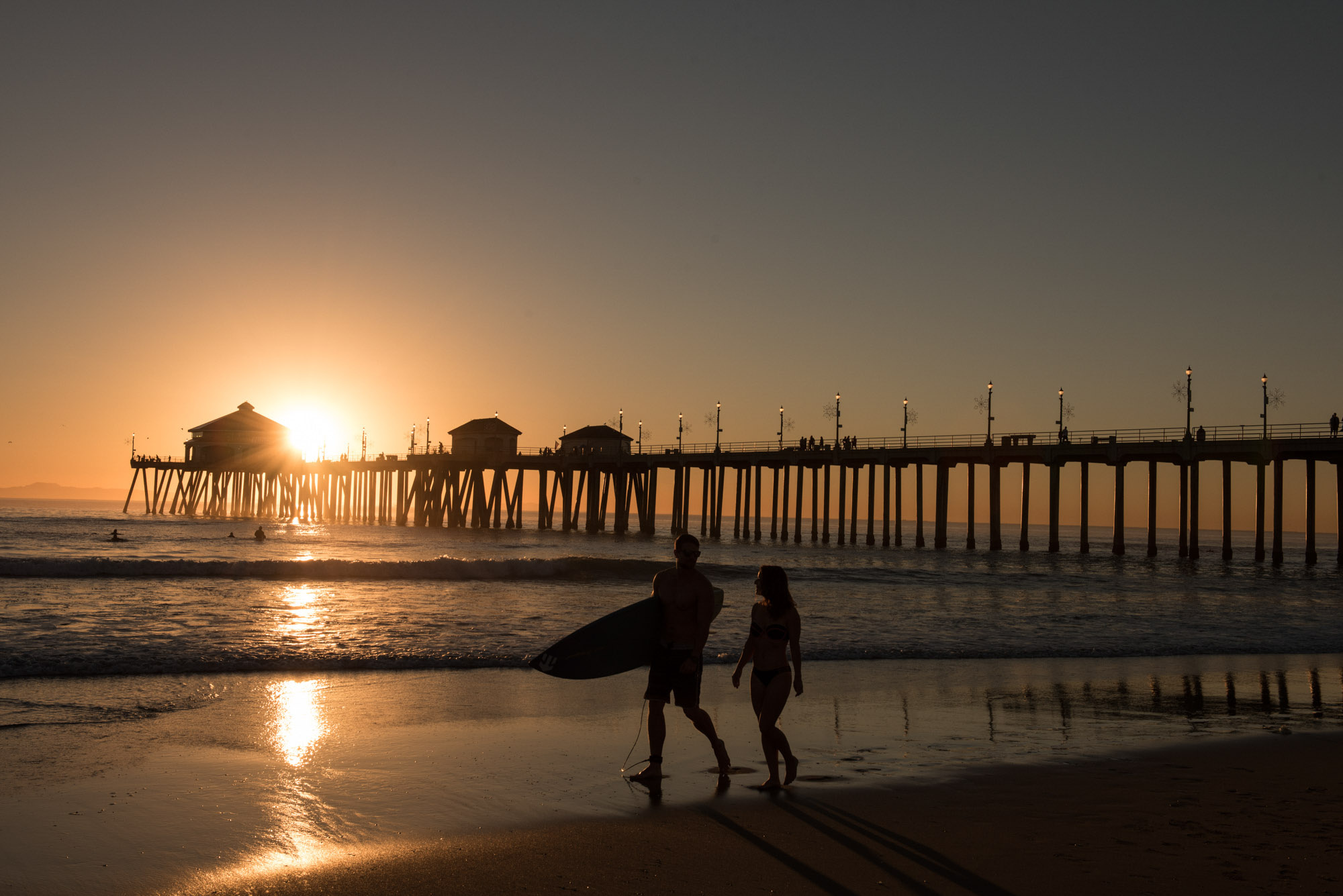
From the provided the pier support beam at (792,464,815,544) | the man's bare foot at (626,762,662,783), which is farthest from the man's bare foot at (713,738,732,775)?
the pier support beam at (792,464,815,544)

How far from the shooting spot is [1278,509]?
40.4 m

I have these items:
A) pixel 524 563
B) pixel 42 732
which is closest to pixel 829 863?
pixel 42 732

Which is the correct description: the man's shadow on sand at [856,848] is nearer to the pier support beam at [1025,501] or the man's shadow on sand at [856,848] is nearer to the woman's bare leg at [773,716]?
the woman's bare leg at [773,716]

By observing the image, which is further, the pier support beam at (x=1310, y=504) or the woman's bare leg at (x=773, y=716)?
the pier support beam at (x=1310, y=504)

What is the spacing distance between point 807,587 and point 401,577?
418 inches

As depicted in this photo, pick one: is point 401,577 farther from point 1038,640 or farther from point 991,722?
point 991,722

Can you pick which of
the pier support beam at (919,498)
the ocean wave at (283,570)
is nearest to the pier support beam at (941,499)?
the pier support beam at (919,498)

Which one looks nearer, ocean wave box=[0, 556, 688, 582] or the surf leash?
the surf leash

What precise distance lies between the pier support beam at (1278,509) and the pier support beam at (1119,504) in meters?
5.76

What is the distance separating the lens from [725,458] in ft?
193

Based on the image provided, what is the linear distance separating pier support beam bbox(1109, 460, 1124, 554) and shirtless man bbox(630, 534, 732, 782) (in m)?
41.6

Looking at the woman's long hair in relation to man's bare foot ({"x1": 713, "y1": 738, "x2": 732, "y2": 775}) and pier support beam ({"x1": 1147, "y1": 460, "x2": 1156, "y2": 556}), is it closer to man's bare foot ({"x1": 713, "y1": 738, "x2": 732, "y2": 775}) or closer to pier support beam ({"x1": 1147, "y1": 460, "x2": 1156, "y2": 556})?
man's bare foot ({"x1": 713, "y1": 738, "x2": 732, "y2": 775})

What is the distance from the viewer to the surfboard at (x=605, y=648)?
262 inches

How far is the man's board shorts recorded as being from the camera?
609cm
